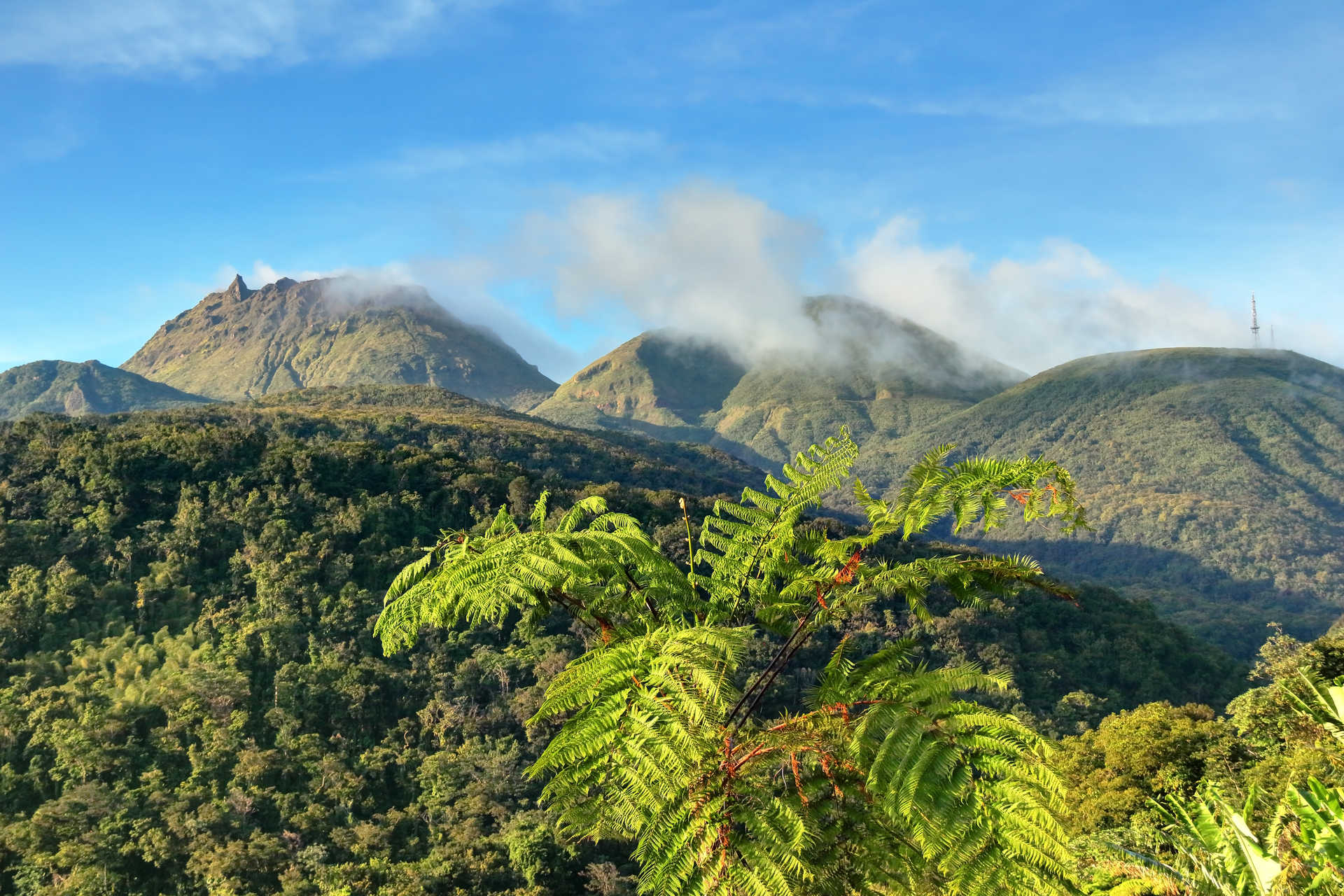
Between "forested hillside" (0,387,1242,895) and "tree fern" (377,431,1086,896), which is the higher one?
"tree fern" (377,431,1086,896)

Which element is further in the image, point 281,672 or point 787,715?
point 281,672

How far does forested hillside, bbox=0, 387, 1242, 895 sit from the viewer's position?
3497cm

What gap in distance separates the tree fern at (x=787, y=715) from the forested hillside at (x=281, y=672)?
2435 centimetres

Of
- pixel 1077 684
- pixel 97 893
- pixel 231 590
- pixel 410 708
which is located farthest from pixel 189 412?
pixel 1077 684

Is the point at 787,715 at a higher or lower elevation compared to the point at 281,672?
higher

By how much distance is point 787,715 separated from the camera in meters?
3.65

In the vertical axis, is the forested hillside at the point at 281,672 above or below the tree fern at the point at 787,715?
below

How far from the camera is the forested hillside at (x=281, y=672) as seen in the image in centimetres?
3497

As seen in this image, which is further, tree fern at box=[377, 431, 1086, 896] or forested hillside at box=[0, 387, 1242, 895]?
forested hillside at box=[0, 387, 1242, 895]

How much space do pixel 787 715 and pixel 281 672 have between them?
47.5 m

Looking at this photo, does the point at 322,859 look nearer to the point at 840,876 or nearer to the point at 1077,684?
the point at 840,876

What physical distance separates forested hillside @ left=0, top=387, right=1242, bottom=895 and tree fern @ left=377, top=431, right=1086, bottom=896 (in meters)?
24.3

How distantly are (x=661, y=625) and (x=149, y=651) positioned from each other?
5073 centimetres

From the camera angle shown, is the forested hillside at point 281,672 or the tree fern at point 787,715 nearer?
the tree fern at point 787,715
